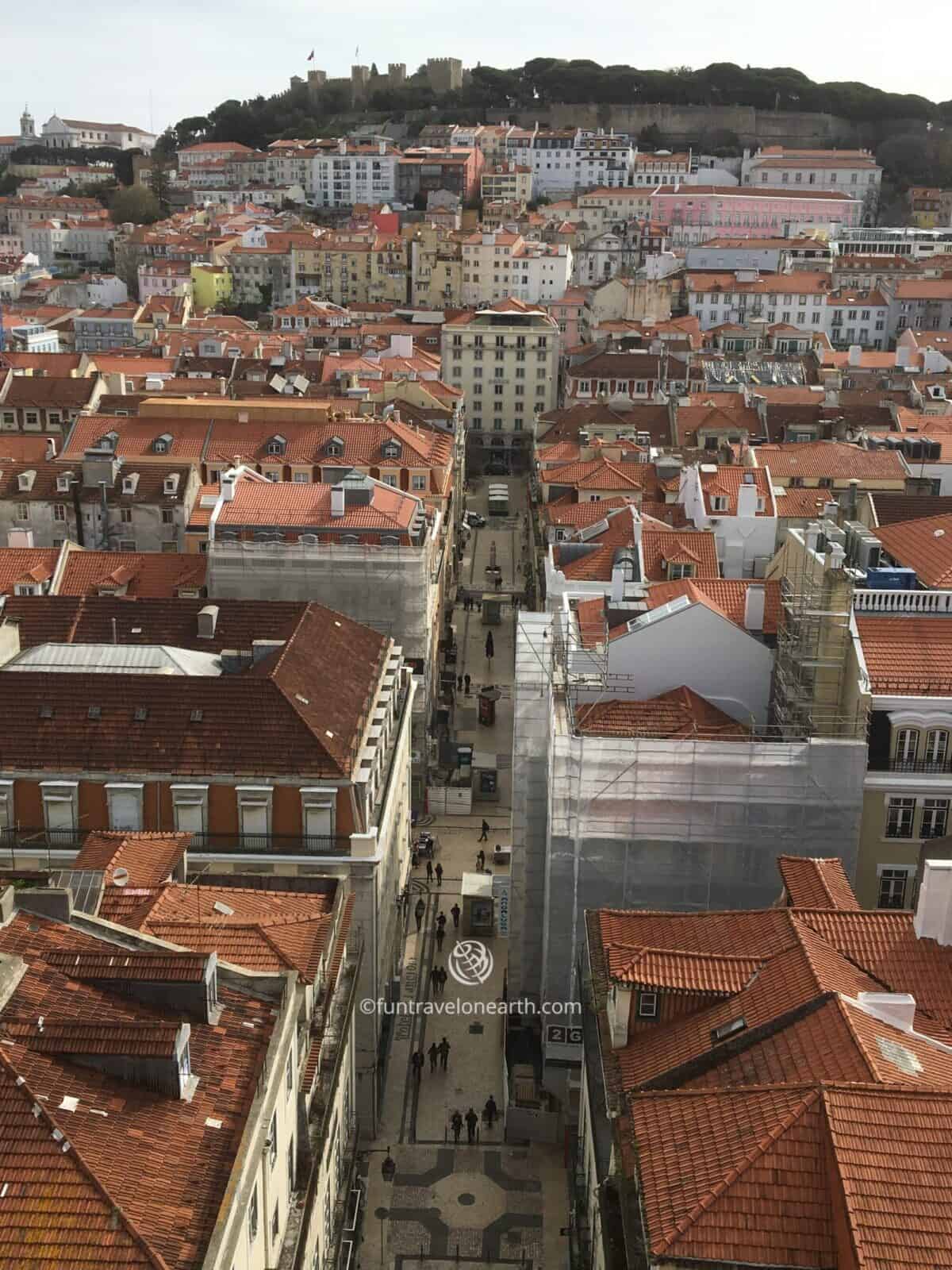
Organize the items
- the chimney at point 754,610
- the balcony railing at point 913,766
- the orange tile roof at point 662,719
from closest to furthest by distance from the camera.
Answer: the balcony railing at point 913,766
the orange tile roof at point 662,719
the chimney at point 754,610

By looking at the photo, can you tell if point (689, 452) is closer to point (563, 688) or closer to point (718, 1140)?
point (563, 688)

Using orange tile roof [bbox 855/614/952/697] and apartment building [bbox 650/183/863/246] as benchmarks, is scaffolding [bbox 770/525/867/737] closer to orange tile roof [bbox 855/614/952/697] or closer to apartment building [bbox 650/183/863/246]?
orange tile roof [bbox 855/614/952/697]

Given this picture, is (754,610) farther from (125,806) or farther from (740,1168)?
(740,1168)

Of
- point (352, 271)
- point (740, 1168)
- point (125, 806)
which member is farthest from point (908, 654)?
point (352, 271)

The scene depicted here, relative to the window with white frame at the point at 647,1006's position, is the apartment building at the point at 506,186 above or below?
above

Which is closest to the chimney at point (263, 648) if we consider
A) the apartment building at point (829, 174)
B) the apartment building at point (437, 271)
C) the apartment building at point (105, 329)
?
the apartment building at point (105, 329)

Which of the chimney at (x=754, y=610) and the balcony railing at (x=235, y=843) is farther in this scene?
the chimney at (x=754, y=610)

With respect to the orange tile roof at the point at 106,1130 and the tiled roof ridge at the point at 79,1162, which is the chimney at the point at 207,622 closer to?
the orange tile roof at the point at 106,1130

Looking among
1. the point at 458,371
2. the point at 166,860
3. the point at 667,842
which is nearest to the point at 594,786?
the point at 667,842
